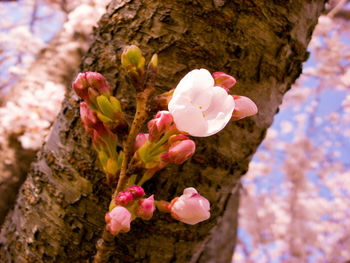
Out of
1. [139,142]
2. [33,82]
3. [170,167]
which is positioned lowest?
[33,82]

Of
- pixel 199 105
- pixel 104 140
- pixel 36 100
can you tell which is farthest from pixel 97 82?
pixel 36 100

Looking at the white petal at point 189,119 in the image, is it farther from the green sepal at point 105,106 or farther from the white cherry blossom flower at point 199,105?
the green sepal at point 105,106

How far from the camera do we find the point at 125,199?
0.48 meters

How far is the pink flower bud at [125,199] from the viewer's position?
481 mm

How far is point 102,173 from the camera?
67 centimetres

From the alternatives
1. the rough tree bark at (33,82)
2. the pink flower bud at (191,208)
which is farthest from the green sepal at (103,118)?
the rough tree bark at (33,82)

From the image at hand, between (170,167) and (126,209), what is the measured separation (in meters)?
0.21

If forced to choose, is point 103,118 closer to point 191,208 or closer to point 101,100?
point 101,100

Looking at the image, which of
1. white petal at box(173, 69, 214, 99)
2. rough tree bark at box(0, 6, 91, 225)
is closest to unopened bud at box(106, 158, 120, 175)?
white petal at box(173, 69, 214, 99)

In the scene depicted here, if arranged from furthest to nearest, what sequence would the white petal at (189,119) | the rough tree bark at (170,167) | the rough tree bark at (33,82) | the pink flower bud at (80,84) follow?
the rough tree bark at (33,82) → the rough tree bark at (170,167) → the pink flower bud at (80,84) → the white petal at (189,119)

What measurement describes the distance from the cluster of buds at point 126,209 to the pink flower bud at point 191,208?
5 centimetres

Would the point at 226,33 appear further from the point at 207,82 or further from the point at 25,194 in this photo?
the point at 25,194

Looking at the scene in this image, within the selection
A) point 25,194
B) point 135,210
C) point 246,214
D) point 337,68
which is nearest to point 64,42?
point 25,194

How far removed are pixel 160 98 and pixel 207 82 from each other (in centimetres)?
11
